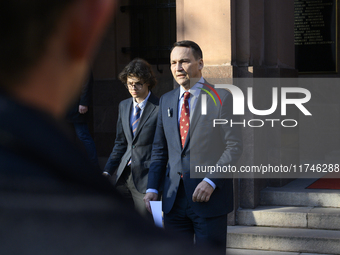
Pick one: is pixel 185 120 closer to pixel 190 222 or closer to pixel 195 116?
pixel 195 116

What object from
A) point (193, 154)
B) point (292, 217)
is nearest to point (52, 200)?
point (193, 154)

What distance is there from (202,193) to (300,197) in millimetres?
2738

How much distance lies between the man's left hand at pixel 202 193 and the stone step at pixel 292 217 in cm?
233

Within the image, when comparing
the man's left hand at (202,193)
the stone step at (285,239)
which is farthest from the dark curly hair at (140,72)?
the stone step at (285,239)

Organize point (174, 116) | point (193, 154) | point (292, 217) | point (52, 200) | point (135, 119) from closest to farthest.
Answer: point (52, 200)
point (193, 154)
point (174, 116)
point (135, 119)
point (292, 217)

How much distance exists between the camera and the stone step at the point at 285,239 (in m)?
4.77

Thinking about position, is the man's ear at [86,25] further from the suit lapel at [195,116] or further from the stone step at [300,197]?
the stone step at [300,197]

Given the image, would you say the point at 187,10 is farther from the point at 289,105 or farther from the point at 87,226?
the point at 87,226

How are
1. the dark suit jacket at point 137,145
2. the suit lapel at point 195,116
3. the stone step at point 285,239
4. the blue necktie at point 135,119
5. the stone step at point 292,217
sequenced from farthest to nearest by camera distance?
the stone step at point 292,217
the stone step at point 285,239
the blue necktie at point 135,119
the dark suit jacket at point 137,145
the suit lapel at point 195,116

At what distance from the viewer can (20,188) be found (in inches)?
18.5

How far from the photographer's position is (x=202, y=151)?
326 centimetres

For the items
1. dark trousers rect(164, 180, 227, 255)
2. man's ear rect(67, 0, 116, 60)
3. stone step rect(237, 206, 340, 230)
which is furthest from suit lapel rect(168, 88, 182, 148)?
man's ear rect(67, 0, 116, 60)

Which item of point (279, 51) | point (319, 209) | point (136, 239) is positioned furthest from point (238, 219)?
point (136, 239)

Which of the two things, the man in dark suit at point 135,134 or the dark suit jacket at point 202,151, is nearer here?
the dark suit jacket at point 202,151
